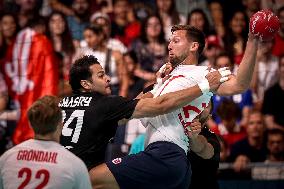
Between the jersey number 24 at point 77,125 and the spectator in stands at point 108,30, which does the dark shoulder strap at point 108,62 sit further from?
the jersey number 24 at point 77,125

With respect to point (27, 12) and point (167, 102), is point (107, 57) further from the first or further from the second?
point (167, 102)

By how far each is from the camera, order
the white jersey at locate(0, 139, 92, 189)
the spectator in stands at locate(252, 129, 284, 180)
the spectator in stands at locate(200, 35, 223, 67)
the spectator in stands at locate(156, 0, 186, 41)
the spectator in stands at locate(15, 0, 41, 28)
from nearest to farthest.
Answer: the white jersey at locate(0, 139, 92, 189) < the spectator in stands at locate(252, 129, 284, 180) < the spectator in stands at locate(200, 35, 223, 67) < the spectator in stands at locate(156, 0, 186, 41) < the spectator in stands at locate(15, 0, 41, 28)

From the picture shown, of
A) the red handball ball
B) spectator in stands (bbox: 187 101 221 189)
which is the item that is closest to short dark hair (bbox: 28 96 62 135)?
the red handball ball

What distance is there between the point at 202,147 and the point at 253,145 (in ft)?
9.15

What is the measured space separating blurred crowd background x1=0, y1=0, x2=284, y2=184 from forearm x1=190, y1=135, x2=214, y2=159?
241 centimetres

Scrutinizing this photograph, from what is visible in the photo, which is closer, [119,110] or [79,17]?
[119,110]

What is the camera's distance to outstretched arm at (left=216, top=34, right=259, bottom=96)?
6.54 metres

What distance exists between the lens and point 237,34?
1095cm

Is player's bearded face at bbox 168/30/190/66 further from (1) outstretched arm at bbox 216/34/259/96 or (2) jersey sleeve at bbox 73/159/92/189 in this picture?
(2) jersey sleeve at bbox 73/159/92/189

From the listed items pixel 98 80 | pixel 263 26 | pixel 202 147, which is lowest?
pixel 202 147

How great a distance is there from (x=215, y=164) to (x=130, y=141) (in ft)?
9.43

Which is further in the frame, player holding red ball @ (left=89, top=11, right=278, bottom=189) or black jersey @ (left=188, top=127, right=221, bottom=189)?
black jersey @ (left=188, top=127, right=221, bottom=189)

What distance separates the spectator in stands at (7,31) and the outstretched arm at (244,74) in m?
5.25

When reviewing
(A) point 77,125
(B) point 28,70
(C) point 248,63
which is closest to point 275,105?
(B) point 28,70
